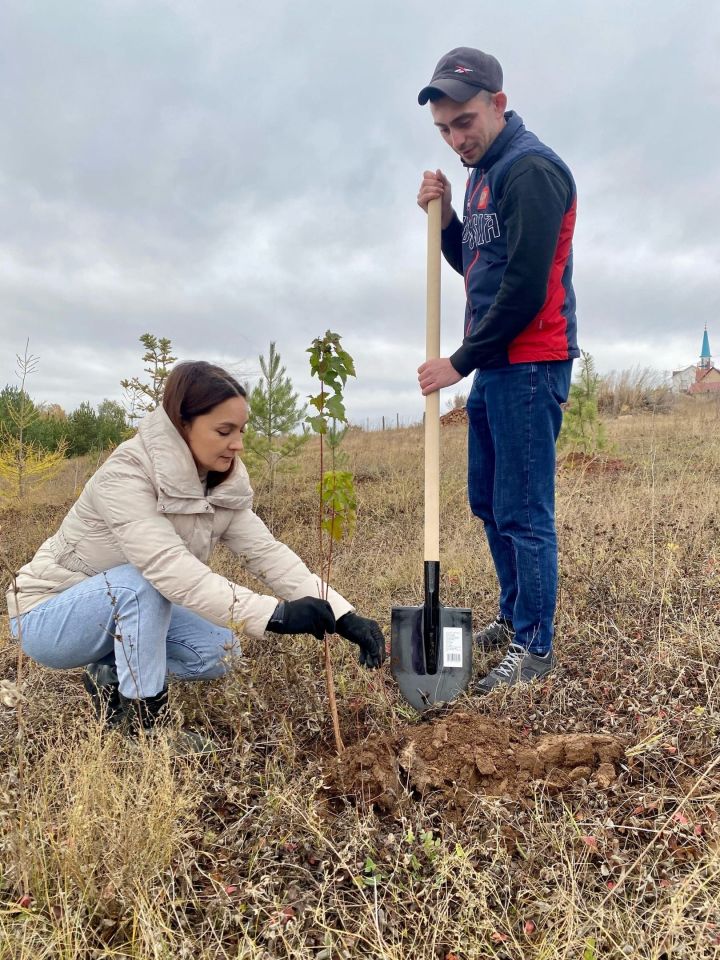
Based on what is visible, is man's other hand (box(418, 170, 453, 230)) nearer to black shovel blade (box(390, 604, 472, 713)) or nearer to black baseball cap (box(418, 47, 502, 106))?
black baseball cap (box(418, 47, 502, 106))

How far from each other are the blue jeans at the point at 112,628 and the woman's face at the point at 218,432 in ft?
1.61

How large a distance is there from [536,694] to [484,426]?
1.15 m

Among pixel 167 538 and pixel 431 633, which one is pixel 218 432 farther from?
pixel 431 633

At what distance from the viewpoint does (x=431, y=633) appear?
8.21 feet

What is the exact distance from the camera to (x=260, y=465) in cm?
640

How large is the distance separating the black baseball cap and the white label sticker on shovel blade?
211cm

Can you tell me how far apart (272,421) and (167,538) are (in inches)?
173

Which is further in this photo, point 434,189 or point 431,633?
point 434,189

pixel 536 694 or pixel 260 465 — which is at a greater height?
pixel 260 465

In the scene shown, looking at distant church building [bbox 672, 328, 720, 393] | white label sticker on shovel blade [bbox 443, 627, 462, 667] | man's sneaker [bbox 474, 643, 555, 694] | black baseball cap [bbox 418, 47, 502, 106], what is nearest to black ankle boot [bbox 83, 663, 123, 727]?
white label sticker on shovel blade [bbox 443, 627, 462, 667]

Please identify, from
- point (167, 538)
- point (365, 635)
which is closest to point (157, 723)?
point (167, 538)

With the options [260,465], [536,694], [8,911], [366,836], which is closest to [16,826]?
[8,911]

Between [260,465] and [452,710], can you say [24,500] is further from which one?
[452,710]

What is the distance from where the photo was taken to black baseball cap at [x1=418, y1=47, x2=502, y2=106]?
232 centimetres
